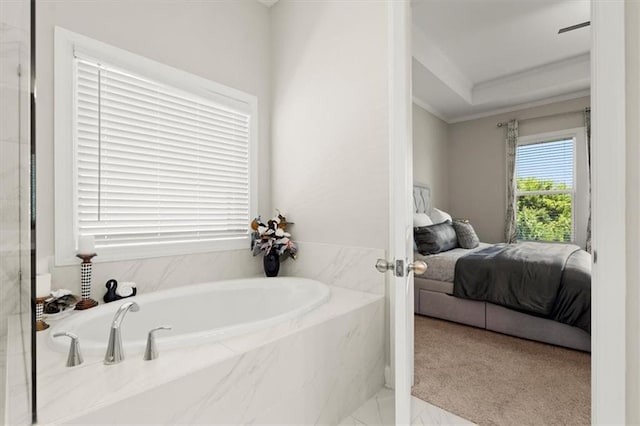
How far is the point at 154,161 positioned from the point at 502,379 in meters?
2.63

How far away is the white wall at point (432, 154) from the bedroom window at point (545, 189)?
108cm

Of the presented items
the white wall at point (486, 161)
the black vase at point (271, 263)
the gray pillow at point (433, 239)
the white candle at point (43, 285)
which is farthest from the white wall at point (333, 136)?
the white wall at point (486, 161)

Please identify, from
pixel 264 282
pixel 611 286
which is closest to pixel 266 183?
pixel 264 282

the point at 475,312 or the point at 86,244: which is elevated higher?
the point at 86,244

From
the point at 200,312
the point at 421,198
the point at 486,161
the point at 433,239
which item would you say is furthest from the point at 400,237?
the point at 486,161

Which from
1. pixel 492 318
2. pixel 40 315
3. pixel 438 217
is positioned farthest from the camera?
pixel 438 217

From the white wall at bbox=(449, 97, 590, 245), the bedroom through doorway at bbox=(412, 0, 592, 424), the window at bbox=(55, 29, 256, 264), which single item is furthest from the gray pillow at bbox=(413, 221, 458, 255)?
the white wall at bbox=(449, 97, 590, 245)

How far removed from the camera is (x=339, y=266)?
2.21 meters

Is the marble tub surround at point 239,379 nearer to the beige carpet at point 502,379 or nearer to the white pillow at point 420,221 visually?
the beige carpet at point 502,379

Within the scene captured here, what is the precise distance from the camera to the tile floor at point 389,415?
1.56m

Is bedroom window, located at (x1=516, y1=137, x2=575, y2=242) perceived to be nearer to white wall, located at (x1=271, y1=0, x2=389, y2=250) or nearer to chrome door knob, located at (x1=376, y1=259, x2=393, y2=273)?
white wall, located at (x1=271, y1=0, x2=389, y2=250)

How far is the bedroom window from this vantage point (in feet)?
14.4

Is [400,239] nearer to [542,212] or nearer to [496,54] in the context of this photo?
[496,54]

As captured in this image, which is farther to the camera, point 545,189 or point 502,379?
point 545,189
